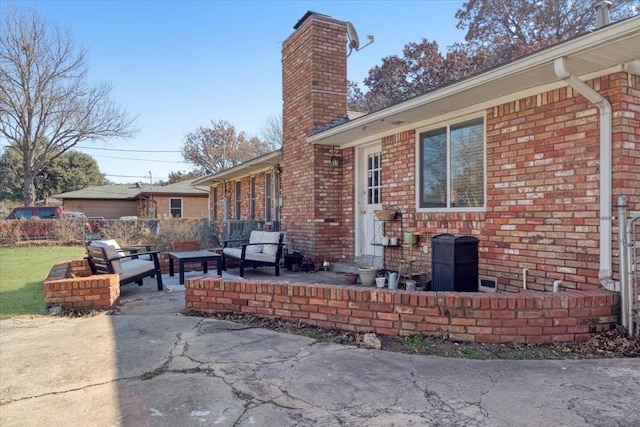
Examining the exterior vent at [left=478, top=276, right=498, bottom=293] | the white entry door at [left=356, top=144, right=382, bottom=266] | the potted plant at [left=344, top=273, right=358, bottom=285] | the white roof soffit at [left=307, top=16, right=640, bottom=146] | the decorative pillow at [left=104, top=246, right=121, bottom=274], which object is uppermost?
the white roof soffit at [left=307, top=16, right=640, bottom=146]

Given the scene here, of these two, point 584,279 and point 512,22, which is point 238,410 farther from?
point 512,22

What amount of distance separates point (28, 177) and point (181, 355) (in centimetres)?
2666

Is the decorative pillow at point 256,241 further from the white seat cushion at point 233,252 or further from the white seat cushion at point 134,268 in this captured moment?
the white seat cushion at point 134,268

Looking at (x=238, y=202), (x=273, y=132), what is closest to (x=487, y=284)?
(x=238, y=202)

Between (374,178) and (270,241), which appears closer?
(374,178)

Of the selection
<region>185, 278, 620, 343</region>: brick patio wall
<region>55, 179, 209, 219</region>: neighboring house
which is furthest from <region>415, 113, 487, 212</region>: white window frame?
<region>55, 179, 209, 219</region>: neighboring house

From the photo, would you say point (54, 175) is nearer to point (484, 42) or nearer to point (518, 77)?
point (484, 42)

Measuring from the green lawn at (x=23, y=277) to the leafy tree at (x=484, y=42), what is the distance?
1306 centimetres

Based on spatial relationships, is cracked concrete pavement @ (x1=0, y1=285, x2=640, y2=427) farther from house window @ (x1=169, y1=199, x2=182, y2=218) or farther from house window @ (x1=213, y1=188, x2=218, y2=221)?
house window @ (x1=169, y1=199, x2=182, y2=218)

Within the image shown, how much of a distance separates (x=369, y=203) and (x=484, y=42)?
17311 mm

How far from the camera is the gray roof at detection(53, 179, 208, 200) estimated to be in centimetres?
2936

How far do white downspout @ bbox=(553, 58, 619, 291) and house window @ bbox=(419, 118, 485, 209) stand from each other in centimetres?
161

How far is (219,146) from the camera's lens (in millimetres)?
39000

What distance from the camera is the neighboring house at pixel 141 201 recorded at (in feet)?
95.9
